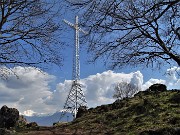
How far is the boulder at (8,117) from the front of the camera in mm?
27167

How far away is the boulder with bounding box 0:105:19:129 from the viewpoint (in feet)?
89.1

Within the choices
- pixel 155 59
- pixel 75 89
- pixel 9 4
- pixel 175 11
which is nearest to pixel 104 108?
pixel 155 59

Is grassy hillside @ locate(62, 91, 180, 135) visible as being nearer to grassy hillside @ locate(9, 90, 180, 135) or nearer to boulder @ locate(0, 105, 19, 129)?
grassy hillside @ locate(9, 90, 180, 135)

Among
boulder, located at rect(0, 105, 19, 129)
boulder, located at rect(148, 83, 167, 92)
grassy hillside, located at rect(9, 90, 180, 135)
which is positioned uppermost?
boulder, located at rect(148, 83, 167, 92)

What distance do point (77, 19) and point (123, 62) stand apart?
2973mm

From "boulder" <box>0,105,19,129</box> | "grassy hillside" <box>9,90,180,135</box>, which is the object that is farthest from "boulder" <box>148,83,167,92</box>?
"boulder" <box>0,105,19,129</box>

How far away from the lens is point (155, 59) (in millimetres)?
14125

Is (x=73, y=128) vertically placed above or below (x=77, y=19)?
below

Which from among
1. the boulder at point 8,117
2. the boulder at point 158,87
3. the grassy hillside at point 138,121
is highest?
the boulder at point 158,87

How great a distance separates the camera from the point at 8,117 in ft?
90.6

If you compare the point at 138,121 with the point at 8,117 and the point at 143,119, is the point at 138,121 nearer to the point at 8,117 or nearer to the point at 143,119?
the point at 143,119

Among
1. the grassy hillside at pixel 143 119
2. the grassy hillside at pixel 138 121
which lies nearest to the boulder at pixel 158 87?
the grassy hillside at pixel 143 119

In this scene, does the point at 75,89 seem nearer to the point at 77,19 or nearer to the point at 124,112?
the point at 124,112

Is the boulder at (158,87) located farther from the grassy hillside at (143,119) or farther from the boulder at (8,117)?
the boulder at (8,117)
